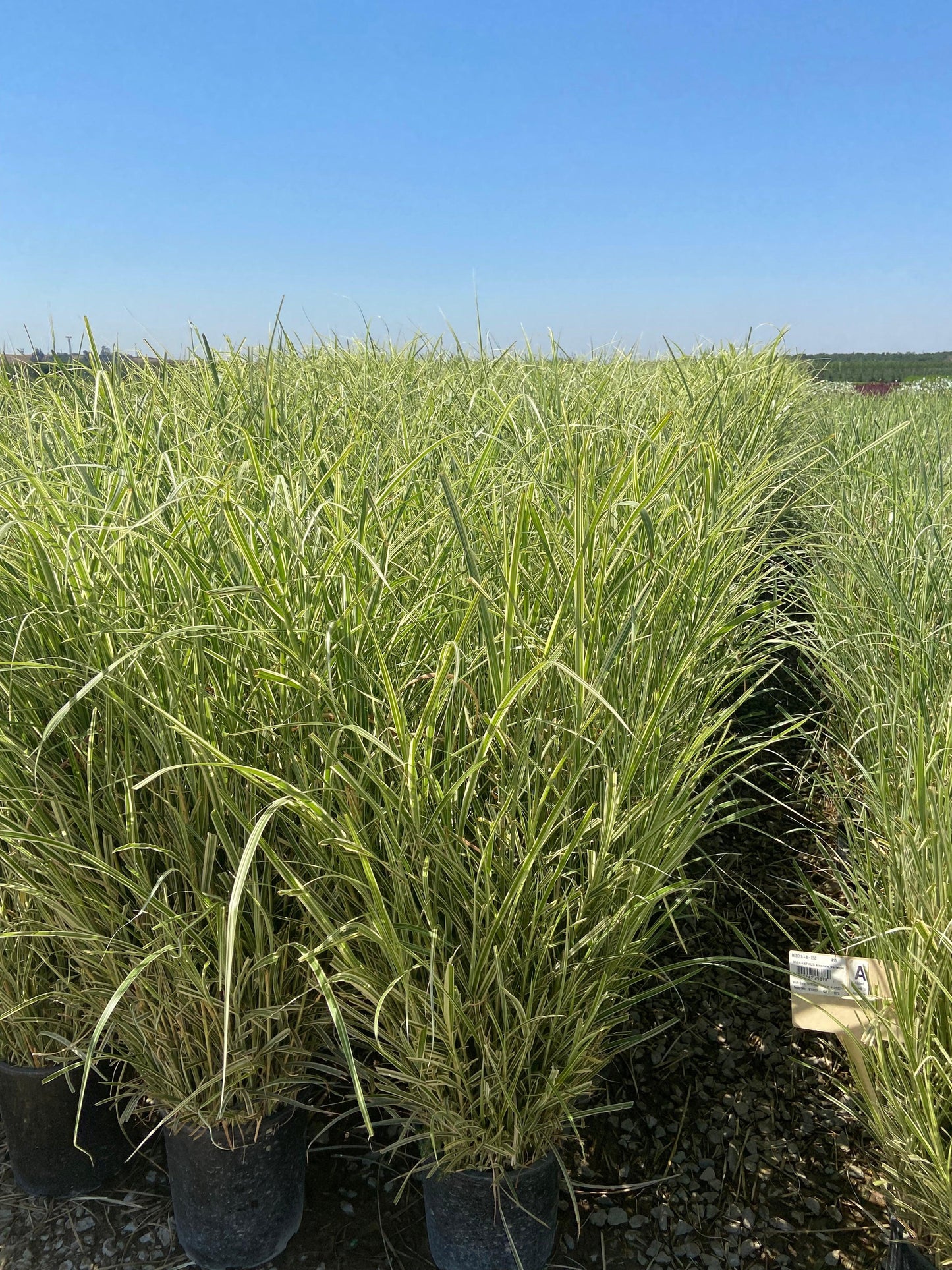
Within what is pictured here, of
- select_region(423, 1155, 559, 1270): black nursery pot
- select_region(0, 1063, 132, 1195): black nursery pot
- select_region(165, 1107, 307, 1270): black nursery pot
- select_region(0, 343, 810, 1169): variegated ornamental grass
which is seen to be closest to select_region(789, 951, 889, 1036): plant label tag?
select_region(0, 343, 810, 1169): variegated ornamental grass

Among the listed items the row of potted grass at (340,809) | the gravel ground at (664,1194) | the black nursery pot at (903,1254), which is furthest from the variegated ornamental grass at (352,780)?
the black nursery pot at (903,1254)

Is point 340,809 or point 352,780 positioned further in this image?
point 340,809

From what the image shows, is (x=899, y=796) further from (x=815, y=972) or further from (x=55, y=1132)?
(x=55, y=1132)

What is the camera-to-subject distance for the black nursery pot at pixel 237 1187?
1186 millimetres

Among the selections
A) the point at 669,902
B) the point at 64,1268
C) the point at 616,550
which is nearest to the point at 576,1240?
the point at 669,902

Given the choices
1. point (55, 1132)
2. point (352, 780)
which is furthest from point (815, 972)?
point (55, 1132)

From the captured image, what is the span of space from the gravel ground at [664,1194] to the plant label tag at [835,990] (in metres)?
0.09

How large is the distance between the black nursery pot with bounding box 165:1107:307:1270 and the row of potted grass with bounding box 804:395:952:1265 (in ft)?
2.52

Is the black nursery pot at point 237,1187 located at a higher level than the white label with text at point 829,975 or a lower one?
lower

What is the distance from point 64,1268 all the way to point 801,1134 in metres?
1.13

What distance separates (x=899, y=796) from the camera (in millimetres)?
1422

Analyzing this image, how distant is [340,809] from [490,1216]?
0.55m

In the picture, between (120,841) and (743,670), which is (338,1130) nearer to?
(120,841)

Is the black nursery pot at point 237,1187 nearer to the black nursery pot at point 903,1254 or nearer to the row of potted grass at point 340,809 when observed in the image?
the row of potted grass at point 340,809
